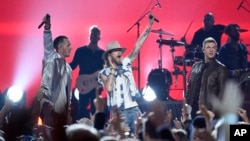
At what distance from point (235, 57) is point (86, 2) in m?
2.28

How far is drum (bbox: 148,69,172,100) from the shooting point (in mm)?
9086

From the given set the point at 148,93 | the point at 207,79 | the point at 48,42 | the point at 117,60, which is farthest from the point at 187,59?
the point at 48,42

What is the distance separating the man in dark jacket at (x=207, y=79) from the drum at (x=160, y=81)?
1.30 meters

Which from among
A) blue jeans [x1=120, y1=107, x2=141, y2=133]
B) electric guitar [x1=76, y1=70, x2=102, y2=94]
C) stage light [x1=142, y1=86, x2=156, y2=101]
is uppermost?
electric guitar [x1=76, y1=70, x2=102, y2=94]

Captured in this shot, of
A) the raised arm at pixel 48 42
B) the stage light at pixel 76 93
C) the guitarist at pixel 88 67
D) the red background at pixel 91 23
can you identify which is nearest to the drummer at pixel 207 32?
the red background at pixel 91 23

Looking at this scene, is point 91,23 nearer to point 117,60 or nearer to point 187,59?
point 187,59

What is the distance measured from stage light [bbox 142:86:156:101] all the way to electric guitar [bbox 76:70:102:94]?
64 centimetres

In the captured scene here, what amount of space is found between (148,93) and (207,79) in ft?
4.90

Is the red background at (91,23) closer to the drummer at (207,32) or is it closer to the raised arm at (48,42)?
the drummer at (207,32)

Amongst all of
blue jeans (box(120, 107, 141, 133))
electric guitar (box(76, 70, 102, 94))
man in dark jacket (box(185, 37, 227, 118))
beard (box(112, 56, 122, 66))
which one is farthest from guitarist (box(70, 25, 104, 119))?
blue jeans (box(120, 107, 141, 133))

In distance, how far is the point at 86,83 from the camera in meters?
8.84

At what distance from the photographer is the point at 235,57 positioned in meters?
8.74

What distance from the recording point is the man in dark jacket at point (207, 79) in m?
7.59

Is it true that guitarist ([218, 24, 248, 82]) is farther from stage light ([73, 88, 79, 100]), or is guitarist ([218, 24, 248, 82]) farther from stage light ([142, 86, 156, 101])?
stage light ([73, 88, 79, 100])
